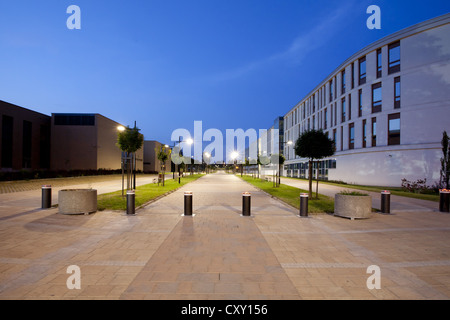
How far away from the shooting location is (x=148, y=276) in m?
3.91

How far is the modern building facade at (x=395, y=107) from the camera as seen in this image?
70.5ft

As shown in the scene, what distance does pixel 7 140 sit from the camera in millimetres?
32625

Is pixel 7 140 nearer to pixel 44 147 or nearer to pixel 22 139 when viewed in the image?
pixel 22 139

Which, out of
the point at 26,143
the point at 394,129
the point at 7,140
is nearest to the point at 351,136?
the point at 394,129

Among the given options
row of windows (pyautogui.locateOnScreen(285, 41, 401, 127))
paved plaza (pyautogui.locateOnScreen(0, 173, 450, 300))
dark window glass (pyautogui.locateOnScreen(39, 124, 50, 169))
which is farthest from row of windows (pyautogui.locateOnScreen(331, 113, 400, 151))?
dark window glass (pyautogui.locateOnScreen(39, 124, 50, 169))

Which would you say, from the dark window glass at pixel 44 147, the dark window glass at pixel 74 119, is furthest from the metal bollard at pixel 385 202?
the dark window glass at pixel 44 147

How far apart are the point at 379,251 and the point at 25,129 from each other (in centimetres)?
4722

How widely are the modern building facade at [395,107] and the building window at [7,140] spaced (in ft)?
151

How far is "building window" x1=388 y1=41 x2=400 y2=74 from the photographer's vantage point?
24188 millimetres

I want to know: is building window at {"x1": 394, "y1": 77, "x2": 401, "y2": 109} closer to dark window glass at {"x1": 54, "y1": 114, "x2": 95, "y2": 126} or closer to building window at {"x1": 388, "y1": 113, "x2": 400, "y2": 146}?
building window at {"x1": 388, "y1": 113, "x2": 400, "y2": 146}

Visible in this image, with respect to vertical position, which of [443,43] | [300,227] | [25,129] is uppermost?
[443,43]

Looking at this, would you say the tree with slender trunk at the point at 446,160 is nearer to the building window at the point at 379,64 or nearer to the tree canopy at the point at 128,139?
the building window at the point at 379,64
